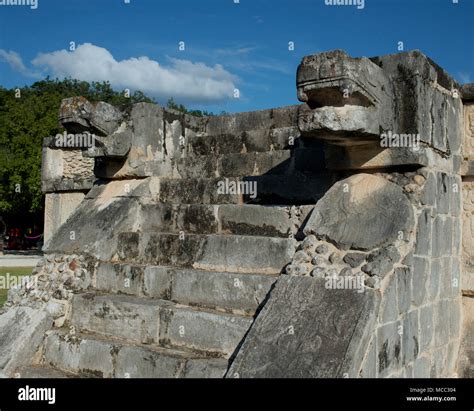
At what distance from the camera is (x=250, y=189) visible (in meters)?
4.99

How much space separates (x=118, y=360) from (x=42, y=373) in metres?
0.72

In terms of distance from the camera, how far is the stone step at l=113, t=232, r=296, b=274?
4098 mm

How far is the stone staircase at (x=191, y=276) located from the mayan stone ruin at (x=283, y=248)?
13 millimetres

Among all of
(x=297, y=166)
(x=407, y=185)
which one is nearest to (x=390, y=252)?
(x=407, y=185)

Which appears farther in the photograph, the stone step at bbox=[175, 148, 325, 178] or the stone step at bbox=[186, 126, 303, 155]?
the stone step at bbox=[186, 126, 303, 155]

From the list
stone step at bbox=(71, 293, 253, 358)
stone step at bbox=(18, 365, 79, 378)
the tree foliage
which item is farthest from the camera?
the tree foliage

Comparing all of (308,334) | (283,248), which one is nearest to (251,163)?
(283,248)

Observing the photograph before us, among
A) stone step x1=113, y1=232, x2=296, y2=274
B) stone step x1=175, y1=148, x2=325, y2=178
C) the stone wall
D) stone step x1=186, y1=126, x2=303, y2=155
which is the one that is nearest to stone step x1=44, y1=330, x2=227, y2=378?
stone step x1=113, y1=232, x2=296, y2=274

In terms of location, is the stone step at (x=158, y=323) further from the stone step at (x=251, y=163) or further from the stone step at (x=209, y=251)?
the stone step at (x=251, y=163)

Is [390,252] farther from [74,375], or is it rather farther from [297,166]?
[74,375]

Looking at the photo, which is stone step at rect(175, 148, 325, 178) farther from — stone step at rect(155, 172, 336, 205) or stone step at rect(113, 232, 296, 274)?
stone step at rect(113, 232, 296, 274)

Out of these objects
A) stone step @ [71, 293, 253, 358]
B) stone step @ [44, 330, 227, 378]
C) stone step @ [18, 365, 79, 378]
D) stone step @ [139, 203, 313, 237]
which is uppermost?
stone step @ [139, 203, 313, 237]

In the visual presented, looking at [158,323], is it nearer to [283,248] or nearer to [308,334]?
[283,248]

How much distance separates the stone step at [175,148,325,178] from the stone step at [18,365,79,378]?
2.34 m
